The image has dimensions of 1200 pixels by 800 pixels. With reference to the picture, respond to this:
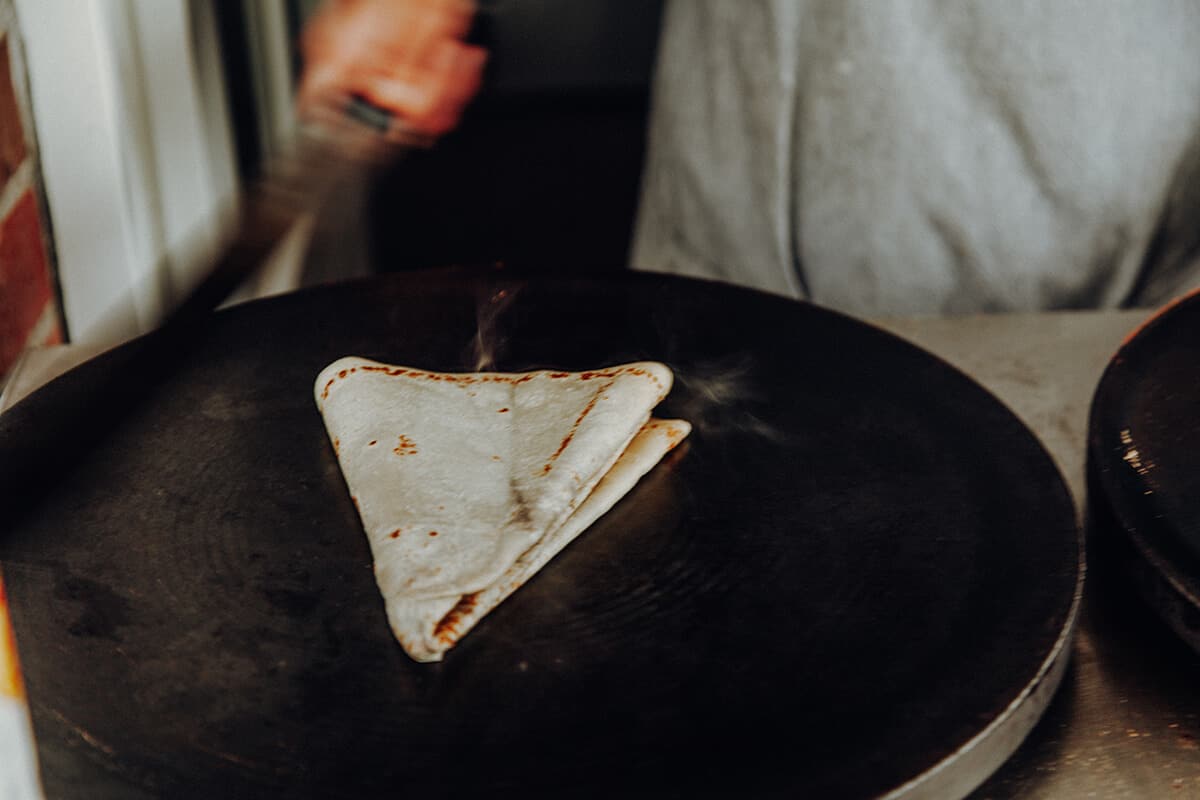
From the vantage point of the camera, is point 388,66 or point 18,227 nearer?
point 388,66

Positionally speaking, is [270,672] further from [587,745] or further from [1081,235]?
→ [1081,235]

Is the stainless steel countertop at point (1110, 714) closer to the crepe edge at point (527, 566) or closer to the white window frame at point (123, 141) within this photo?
the crepe edge at point (527, 566)

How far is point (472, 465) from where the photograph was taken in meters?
0.87

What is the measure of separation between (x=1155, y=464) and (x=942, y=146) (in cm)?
79

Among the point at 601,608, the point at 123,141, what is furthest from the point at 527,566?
the point at 123,141

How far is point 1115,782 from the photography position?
0.71m

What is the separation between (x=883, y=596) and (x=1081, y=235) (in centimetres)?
99

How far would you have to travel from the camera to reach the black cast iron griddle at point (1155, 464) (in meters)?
0.72

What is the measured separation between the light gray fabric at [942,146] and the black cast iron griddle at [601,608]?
2.08 feet

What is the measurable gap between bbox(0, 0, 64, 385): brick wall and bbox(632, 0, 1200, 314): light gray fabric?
880mm

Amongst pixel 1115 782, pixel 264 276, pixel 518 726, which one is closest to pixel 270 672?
pixel 518 726

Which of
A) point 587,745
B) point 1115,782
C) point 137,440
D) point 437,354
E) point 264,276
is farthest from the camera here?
point 264,276

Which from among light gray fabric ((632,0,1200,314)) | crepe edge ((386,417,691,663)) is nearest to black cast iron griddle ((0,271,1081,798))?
crepe edge ((386,417,691,663))

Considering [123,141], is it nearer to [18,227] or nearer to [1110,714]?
[18,227]
